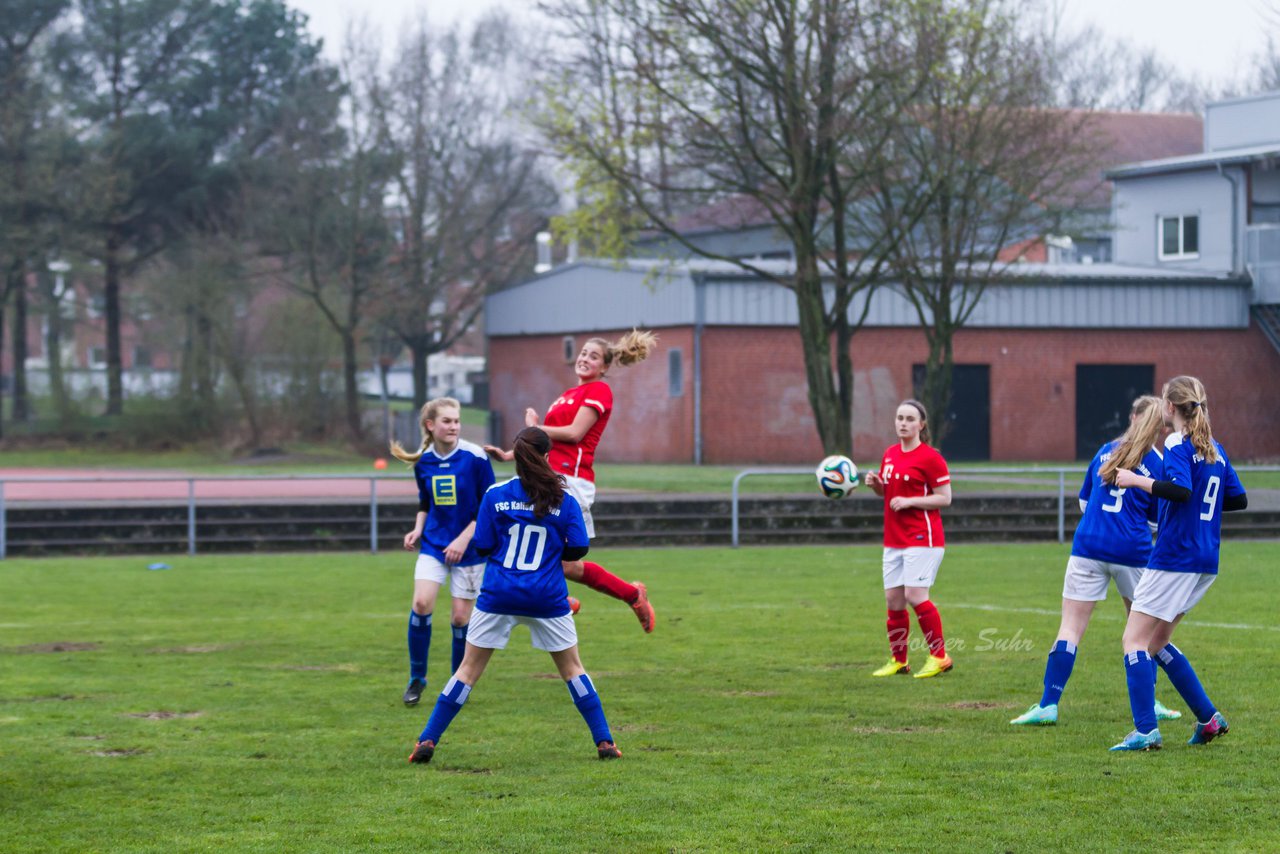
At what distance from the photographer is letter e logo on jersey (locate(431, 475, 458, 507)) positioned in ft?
31.4

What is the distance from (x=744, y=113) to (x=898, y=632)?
1805cm

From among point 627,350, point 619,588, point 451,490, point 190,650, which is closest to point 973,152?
point 190,650

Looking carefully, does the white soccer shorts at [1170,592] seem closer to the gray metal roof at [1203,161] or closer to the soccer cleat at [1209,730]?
the soccer cleat at [1209,730]

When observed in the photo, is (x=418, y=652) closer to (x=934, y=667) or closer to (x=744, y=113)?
(x=934, y=667)

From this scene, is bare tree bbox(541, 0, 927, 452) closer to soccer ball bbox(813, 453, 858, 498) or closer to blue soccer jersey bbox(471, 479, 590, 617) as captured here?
soccer ball bbox(813, 453, 858, 498)

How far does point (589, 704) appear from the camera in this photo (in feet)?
24.9

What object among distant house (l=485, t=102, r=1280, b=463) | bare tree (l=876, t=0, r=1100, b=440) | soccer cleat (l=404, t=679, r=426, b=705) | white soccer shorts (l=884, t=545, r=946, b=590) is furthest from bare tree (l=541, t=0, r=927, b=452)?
soccer cleat (l=404, t=679, r=426, b=705)

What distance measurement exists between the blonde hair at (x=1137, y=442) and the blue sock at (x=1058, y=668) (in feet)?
3.31

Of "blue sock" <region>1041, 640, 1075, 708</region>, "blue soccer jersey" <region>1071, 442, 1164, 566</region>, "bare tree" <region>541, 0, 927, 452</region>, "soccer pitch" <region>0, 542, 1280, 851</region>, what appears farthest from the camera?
"bare tree" <region>541, 0, 927, 452</region>

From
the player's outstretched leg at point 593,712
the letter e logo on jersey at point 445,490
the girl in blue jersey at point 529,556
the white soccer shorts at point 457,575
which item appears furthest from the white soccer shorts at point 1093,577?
the letter e logo on jersey at point 445,490

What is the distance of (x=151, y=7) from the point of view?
46.6m

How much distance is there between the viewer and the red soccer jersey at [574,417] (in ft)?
31.2

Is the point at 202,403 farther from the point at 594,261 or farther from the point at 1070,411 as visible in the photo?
the point at 1070,411

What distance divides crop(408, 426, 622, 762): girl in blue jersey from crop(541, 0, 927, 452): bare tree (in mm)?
20378
